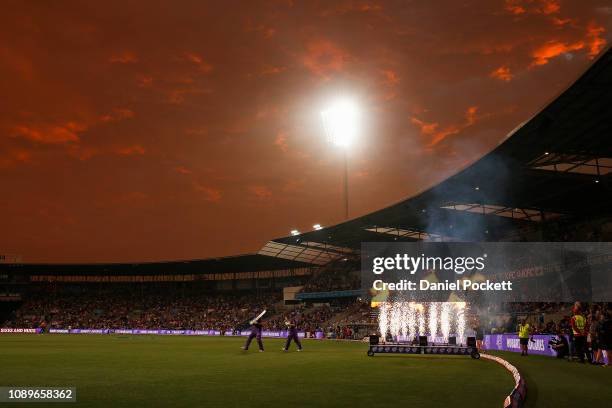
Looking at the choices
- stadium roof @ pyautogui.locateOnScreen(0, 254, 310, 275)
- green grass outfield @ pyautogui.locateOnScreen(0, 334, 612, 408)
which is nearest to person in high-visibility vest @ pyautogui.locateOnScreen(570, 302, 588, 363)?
green grass outfield @ pyautogui.locateOnScreen(0, 334, 612, 408)

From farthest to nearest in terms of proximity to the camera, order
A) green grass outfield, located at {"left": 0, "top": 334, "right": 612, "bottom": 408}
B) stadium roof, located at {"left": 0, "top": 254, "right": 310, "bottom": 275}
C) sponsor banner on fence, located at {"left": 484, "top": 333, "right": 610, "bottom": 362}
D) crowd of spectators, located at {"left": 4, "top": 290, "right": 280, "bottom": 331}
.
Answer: stadium roof, located at {"left": 0, "top": 254, "right": 310, "bottom": 275}
crowd of spectators, located at {"left": 4, "top": 290, "right": 280, "bottom": 331}
sponsor banner on fence, located at {"left": 484, "top": 333, "right": 610, "bottom": 362}
green grass outfield, located at {"left": 0, "top": 334, "right": 612, "bottom": 408}

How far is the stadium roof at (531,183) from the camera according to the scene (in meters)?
27.5

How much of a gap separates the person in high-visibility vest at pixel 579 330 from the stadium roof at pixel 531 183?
9.66 metres

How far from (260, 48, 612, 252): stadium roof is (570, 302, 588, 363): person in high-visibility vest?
31.7ft

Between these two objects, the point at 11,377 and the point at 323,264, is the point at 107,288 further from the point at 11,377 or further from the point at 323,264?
the point at 11,377

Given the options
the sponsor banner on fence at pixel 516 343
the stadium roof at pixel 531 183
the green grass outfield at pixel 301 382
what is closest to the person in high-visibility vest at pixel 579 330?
the green grass outfield at pixel 301 382

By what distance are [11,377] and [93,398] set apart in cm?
568

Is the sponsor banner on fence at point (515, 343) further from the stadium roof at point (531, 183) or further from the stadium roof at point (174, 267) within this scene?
the stadium roof at point (174, 267)

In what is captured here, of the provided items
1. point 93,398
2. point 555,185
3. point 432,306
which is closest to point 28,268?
point 432,306

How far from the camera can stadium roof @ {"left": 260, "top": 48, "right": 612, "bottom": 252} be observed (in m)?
27.5
